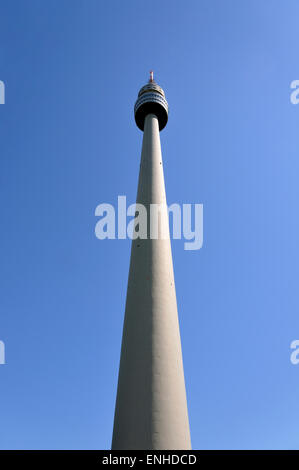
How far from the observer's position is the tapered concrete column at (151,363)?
13992 millimetres

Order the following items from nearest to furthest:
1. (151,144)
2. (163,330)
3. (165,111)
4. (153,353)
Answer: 1. (153,353)
2. (163,330)
3. (151,144)
4. (165,111)

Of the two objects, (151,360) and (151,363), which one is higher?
(151,360)

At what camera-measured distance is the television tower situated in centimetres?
1400

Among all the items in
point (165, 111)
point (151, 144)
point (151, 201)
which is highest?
point (165, 111)

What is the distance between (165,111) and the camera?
37.2 metres

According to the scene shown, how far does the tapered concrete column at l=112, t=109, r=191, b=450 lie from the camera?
1399 cm

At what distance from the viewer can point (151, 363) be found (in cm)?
1592

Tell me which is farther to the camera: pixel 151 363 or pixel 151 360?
pixel 151 360

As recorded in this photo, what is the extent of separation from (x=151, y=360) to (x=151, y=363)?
149 millimetres

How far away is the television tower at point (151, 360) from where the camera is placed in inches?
551
